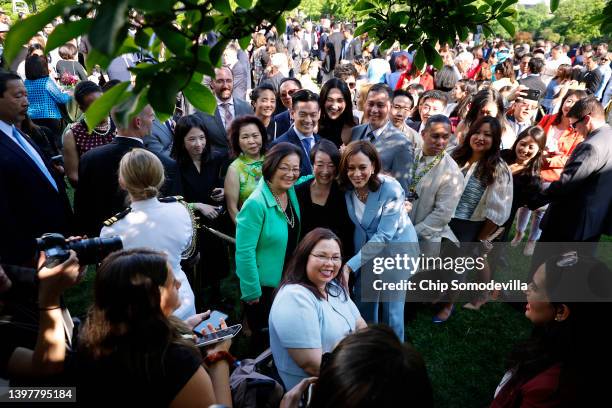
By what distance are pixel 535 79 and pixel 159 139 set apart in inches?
276

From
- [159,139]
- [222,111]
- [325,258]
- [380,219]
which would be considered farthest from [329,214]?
[222,111]

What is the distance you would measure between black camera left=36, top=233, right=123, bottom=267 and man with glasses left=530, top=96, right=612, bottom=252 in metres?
4.07

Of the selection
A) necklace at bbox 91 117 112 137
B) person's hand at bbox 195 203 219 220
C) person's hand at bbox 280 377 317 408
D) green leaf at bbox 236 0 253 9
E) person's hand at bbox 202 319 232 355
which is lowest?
person's hand at bbox 280 377 317 408

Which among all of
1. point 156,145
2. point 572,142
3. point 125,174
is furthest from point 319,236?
point 572,142

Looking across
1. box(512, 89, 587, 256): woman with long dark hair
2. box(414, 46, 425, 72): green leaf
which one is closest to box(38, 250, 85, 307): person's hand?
box(414, 46, 425, 72): green leaf

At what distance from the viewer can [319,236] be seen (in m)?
3.02

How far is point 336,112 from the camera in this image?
524 centimetres

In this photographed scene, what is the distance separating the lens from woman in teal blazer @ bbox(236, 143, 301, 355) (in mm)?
3576

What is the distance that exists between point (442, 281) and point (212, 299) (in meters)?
2.42

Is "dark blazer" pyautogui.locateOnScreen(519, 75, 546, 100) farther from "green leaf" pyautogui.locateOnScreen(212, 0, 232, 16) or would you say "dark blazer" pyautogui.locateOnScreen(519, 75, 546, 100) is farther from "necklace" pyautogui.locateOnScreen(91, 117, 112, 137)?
"green leaf" pyautogui.locateOnScreen(212, 0, 232, 16)

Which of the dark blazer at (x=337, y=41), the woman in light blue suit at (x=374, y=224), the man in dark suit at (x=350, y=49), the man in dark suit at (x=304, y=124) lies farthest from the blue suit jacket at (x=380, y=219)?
the man in dark suit at (x=350, y=49)

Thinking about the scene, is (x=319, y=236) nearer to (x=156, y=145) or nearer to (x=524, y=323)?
(x=156, y=145)

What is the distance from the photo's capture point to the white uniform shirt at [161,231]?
2811mm

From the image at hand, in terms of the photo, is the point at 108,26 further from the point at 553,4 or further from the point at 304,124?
the point at 304,124
